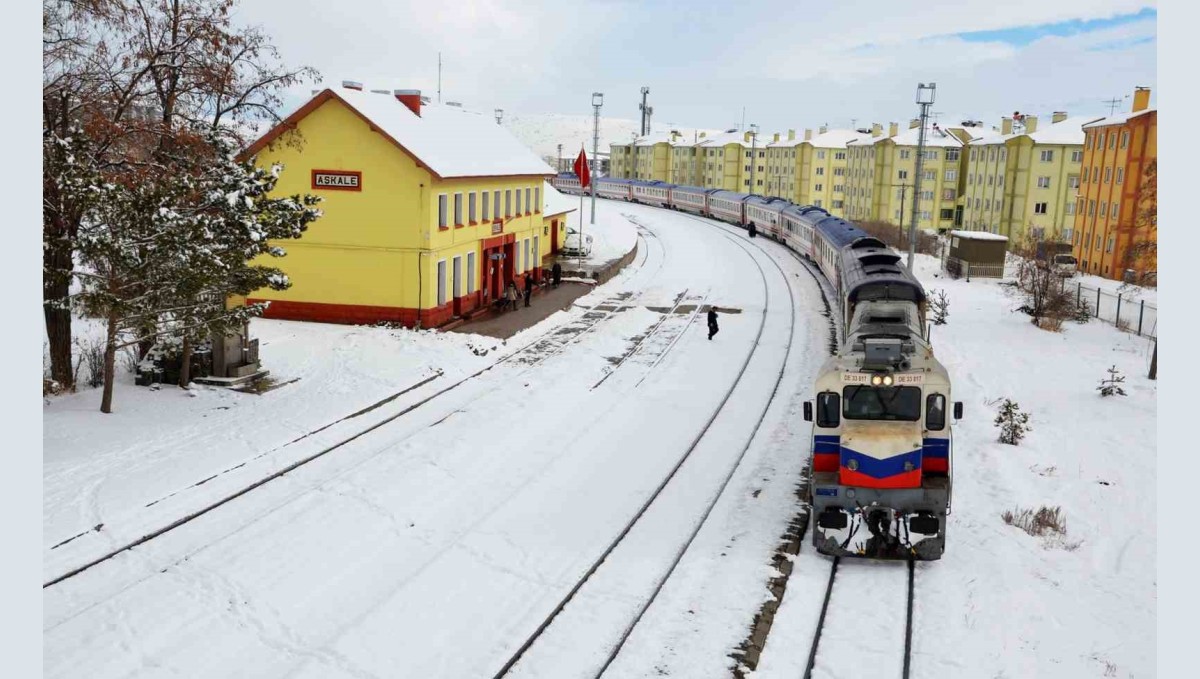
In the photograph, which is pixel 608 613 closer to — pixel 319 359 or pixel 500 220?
pixel 319 359

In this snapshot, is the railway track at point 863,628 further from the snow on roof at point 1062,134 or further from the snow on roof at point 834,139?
the snow on roof at point 834,139

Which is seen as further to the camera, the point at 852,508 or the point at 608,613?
the point at 852,508

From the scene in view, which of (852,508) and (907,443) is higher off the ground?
(907,443)

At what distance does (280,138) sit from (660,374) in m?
14.4

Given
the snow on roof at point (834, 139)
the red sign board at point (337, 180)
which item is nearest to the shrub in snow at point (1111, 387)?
the red sign board at point (337, 180)

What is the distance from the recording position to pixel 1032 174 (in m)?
79.5

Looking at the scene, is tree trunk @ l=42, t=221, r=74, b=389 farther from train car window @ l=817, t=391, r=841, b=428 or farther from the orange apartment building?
the orange apartment building

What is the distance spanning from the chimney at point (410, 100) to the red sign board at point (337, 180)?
5026 mm

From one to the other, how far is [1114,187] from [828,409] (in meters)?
51.7

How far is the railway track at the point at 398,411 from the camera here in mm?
14180

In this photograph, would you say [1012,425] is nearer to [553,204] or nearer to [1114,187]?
[553,204]

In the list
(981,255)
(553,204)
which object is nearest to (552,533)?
(553,204)

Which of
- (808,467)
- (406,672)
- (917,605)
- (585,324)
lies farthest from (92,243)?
(585,324)

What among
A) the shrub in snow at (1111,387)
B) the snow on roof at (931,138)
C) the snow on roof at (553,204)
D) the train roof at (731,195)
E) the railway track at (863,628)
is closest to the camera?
the railway track at (863,628)
